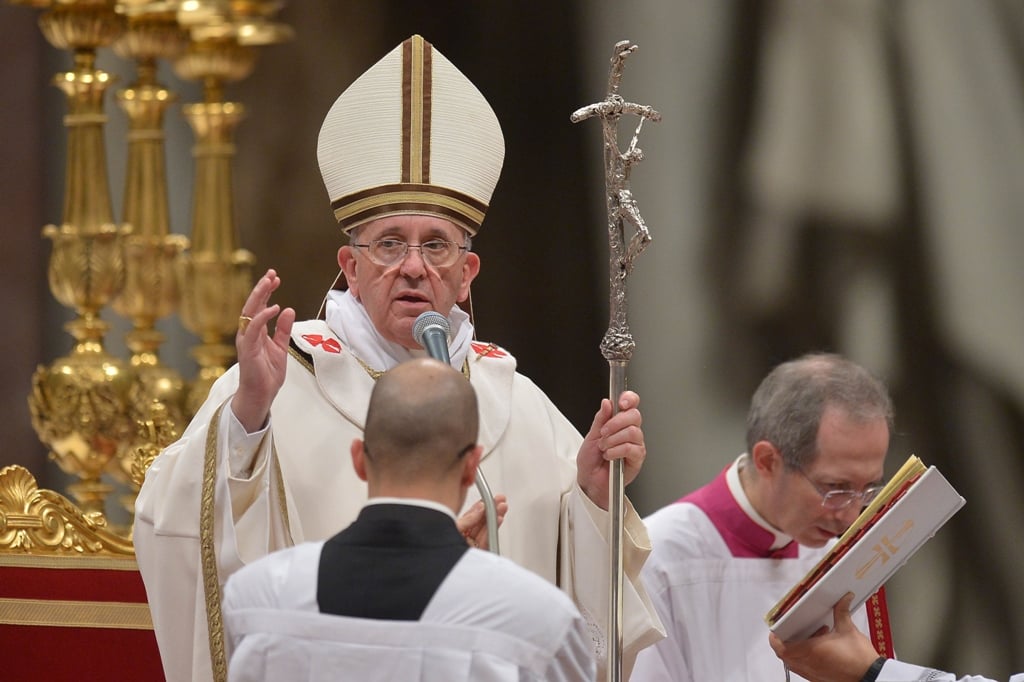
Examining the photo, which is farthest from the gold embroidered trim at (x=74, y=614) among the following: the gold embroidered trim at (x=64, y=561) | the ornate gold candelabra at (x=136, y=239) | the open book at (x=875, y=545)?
the open book at (x=875, y=545)

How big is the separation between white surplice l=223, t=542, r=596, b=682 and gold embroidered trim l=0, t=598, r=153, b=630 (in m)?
2.57

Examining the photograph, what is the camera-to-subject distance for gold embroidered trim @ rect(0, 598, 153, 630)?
539 centimetres

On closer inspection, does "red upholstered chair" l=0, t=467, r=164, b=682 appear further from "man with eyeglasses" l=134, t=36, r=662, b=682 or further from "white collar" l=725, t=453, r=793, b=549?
"white collar" l=725, t=453, r=793, b=549

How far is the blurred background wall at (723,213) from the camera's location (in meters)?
7.18

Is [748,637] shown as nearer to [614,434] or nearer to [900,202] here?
[614,434]

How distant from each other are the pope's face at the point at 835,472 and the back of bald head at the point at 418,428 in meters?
1.99

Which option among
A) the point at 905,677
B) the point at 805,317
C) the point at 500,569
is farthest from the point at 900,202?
the point at 500,569

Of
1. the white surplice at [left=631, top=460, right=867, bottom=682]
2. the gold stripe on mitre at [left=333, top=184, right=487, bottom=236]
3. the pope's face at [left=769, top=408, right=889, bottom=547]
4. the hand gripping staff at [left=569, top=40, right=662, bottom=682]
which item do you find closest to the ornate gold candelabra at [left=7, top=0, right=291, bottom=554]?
the white surplice at [left=631, top=460, right=867, bottom=682]

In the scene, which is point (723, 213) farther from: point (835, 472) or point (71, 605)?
point (71, 605)

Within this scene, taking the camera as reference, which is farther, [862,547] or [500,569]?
[862,547]

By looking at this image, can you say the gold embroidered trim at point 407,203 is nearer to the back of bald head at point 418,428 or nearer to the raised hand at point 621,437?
the raised hand at point 621,437

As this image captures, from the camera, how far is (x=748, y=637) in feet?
16.5

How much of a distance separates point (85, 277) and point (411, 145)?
2.96m

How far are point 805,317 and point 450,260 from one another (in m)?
3.60
